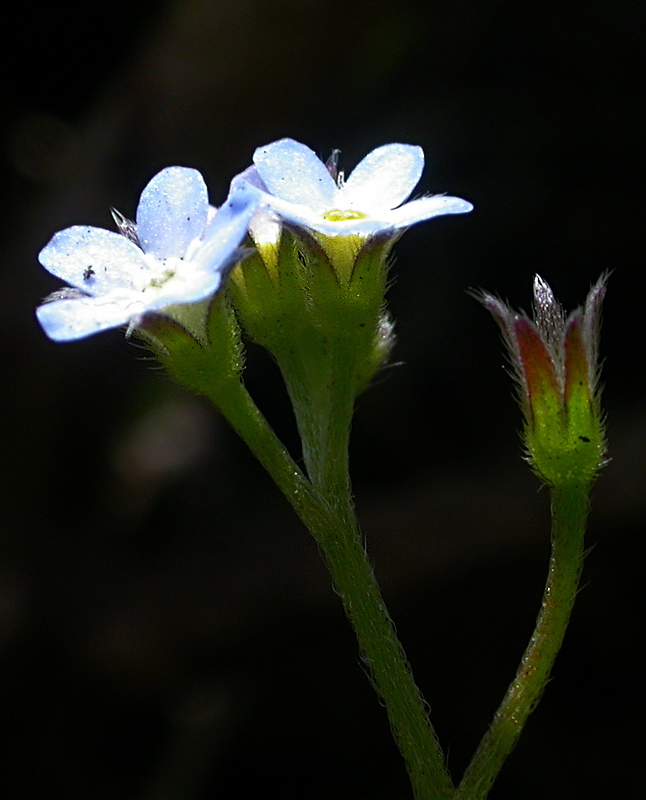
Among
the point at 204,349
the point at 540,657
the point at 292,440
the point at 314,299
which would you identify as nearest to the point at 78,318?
the point at 204,349

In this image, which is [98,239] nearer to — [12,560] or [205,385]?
[205,385]

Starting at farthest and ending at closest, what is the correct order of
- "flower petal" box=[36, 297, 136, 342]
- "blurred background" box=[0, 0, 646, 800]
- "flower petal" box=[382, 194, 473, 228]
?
"blurred background" box=[0, 0, 646, 800]
"flower petal" box=[382, 194, 473, 228]
"flower petal" box=[36, 297, 136, 342]

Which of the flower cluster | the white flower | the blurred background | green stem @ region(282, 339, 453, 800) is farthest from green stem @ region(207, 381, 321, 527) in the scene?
the blurred background

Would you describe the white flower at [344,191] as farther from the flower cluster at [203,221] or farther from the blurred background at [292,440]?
the blurred background at [292,440]

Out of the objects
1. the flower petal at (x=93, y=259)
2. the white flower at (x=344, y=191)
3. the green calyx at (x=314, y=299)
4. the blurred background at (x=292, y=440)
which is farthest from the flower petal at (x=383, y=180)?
the blurred background at (x=292, y=440)

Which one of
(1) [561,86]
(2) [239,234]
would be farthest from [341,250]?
(1) [561,86]

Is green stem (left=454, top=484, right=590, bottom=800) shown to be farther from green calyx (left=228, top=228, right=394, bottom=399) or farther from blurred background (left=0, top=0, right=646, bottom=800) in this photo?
blurred background (left=0, top=0, right=646, bottom=800)
